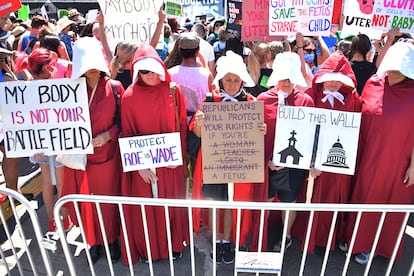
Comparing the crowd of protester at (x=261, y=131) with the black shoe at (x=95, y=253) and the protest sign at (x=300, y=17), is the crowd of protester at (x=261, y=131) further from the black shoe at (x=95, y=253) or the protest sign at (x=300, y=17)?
the protest sign at (x=300, y=17)

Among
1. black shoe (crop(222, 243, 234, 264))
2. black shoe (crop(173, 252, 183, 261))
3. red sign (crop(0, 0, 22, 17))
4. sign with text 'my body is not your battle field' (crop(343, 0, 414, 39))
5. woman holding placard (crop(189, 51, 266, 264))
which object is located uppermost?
red sign (crop(0, 0, 22, 17))

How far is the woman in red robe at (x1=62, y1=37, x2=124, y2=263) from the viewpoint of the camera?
2.86m

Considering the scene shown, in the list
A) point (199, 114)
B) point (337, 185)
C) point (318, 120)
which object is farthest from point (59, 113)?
point (337, 185)

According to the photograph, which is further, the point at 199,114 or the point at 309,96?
the point at 309,96

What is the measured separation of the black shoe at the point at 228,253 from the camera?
3344mm

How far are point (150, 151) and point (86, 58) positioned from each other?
33.6 inches

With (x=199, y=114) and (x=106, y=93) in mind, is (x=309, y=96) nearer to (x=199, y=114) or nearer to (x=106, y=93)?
(x=199, y=114)

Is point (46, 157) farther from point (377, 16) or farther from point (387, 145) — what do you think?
point (377, 16)

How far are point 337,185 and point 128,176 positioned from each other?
1802 mm

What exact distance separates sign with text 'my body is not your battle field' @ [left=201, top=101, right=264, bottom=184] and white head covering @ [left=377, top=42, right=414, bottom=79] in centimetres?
105

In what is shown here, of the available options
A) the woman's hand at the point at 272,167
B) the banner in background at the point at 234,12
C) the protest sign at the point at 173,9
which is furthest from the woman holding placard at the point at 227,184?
the banner in background at the point at 234,12

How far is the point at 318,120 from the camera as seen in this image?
2.74m

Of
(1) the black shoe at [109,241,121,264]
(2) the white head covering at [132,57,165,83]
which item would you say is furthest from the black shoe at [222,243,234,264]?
(2) the white head covering at [132,57,165,83]

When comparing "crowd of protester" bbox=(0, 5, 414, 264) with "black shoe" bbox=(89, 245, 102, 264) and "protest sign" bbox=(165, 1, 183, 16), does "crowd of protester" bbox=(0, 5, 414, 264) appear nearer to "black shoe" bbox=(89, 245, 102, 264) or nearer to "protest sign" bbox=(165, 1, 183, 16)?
"black shoe" bbox=(89, 245, 102, 264)
